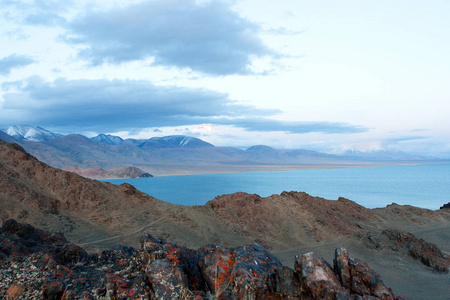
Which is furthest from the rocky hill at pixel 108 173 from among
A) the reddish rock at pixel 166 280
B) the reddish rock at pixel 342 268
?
the reddish rock at pixel 342 268

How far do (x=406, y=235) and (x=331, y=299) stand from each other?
54.5 ft

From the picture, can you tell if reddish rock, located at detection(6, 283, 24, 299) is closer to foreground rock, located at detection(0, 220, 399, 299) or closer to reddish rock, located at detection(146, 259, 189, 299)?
foreground rock, located at detection(0, 220, 399, 299)

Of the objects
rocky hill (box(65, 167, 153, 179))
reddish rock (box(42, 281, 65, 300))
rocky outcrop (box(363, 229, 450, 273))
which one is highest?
reddish rock (box(42, 281, 65, 300))

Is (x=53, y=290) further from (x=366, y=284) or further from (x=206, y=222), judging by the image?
(x=206, y=222)

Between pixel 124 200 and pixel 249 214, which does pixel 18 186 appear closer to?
pixel 124 200

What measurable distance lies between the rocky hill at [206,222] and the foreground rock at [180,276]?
8.85 meters

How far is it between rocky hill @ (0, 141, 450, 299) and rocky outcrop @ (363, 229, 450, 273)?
0.17 ft

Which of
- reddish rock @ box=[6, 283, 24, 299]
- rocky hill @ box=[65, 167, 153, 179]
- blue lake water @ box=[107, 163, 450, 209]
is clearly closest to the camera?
reddish rock @ box=[6, 283, 24, 299]

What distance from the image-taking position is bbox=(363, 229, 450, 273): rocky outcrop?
63.8ft

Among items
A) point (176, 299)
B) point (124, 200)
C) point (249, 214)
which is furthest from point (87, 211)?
point (176, 299)

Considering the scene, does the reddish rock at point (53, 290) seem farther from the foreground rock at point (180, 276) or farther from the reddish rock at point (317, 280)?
the reddish rock at point (317, 280)

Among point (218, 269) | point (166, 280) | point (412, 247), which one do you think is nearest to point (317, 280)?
point (218, 269)

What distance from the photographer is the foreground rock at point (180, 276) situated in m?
7.65

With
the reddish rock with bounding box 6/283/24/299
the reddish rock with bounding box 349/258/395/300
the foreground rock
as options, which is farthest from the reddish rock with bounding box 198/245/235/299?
the reddish rock with bounding box 6/283/24/299
